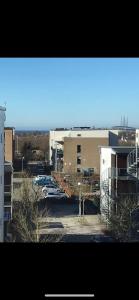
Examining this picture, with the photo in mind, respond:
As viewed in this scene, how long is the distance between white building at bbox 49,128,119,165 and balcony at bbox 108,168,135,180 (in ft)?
3.40

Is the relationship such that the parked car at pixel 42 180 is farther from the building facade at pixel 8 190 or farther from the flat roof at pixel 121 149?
the flat roof at pixel 121 149

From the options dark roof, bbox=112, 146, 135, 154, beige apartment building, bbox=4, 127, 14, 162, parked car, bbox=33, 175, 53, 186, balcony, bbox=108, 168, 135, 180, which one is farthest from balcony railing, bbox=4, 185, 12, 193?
dark roof, bbox=112, 146, 135, 154

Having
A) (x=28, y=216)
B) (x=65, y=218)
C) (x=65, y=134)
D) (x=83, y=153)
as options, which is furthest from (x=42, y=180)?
(x=65, y=134)

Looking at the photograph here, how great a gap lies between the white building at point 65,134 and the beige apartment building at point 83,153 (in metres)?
0.06

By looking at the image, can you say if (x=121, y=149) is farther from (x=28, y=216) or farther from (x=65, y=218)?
(x=28, y=216)

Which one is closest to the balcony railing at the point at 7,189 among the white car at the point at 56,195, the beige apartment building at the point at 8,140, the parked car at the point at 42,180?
the beige apartment building at the point at 8,140

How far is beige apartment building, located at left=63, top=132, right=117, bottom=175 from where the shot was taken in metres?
5.77

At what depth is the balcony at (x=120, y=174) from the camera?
4.85 m

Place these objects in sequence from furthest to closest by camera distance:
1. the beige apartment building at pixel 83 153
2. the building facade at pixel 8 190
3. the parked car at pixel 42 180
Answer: the beige apartment building at pixel 83 153
the parked car at pixel 42 180
the building facade at pixel 8 190

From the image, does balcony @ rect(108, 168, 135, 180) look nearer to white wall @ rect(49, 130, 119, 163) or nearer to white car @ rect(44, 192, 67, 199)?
white car @ rect(44, 192, 67, 199)

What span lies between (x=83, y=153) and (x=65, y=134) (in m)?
0.60
